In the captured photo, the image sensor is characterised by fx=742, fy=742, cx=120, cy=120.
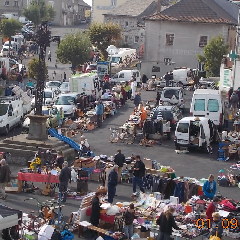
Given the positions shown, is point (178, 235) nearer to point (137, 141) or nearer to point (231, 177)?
point (231, 177)

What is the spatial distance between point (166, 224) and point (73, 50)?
141 feet

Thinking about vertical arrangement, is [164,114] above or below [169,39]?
below

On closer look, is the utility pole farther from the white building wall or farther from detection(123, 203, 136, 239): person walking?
the white building wall

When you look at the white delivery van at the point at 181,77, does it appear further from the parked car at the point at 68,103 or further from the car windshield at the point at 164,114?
the car windshield at the point at 164,114

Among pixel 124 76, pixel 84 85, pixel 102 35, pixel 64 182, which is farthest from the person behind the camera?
pixel 102 35

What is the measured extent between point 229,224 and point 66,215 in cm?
494

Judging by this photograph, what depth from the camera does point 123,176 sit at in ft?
86.6

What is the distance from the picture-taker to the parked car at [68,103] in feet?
130

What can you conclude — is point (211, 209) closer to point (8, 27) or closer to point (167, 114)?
point (167, 114)

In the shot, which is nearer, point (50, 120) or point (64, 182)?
point (64, 182)

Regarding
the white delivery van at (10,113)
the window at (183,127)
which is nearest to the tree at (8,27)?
the white delivery van at (10,113)

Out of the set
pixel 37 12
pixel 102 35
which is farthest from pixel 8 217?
pixel 37 12

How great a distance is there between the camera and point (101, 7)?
10300 centimetres

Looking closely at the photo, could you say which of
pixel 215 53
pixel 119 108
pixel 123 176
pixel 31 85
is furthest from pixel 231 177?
pixel 215 53
